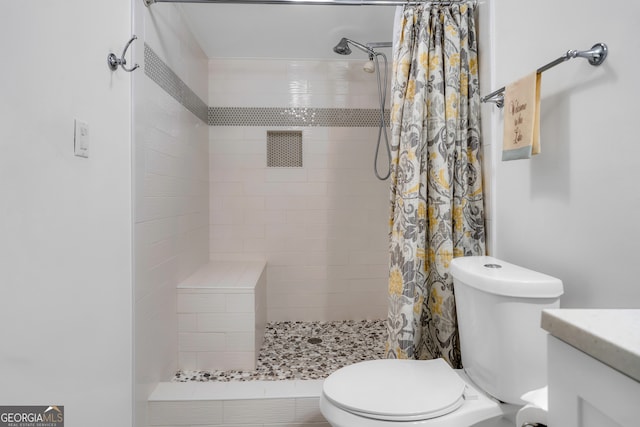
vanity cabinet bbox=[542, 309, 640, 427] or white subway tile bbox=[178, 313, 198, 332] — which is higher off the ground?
vanity cabinet bbox=[542, 309, 640, 427]

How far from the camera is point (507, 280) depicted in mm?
1098

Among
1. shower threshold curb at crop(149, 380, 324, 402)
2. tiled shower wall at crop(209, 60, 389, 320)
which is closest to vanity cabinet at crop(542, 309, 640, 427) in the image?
shower threshold curb at crop(149, 380, 324, 402)

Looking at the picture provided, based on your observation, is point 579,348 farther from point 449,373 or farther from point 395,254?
point 395,254

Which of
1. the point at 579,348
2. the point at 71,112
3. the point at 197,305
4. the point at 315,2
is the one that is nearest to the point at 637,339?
the point at 579,348

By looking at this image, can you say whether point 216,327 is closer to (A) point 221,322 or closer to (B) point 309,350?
(A) point 221,322

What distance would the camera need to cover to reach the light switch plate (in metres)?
1.03

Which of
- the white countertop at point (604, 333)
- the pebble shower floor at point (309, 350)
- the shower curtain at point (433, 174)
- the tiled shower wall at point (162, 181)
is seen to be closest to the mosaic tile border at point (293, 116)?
the tiled shower wall at point (162, 181)

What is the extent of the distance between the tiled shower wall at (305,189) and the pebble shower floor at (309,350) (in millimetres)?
139

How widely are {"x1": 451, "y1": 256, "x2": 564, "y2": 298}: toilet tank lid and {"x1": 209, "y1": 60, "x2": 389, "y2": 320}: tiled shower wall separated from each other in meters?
1.63

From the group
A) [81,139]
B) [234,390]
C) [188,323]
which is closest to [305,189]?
[188,323]

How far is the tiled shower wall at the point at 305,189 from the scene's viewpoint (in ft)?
9.21

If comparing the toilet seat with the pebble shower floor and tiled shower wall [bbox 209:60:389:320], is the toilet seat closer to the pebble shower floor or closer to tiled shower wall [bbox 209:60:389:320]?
the pebble shower floor

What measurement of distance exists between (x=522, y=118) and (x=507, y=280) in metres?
0.59

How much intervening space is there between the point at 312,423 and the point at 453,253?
40.8 inches
